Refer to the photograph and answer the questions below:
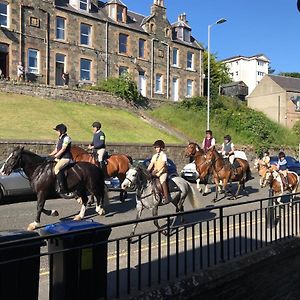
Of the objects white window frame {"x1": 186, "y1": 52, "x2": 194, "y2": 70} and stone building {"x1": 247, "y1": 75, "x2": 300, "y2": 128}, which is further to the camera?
stone building {"x1": 247, "y1": 75, "x2": 300, "y2": 128}

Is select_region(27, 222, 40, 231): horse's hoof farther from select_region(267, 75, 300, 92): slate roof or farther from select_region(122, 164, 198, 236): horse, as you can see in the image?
select_region(267, 75, 300, 92): slate roof

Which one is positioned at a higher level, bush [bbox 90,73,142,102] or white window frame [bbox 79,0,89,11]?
white window frame [bbox 79,0,89,11]

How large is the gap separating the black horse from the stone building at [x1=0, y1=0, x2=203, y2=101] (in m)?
28.9

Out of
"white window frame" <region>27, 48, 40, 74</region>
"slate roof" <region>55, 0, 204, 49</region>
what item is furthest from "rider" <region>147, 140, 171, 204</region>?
"slate roof" <region>55, 0, 204, 49</region>

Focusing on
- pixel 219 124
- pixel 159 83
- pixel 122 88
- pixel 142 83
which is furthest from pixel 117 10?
pixel 219 124

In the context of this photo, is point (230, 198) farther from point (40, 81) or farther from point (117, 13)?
point (117, 13)

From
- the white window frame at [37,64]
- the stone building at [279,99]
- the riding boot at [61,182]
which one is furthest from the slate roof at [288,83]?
the riding boot at [61,182]

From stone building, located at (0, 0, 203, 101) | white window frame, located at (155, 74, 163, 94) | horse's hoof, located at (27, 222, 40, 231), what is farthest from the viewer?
white window frame, located at (155, 74, 163, 94)

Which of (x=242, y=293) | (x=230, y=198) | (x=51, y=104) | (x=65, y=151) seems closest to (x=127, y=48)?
(x=51, y=104)

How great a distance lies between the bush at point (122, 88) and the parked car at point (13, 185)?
26.0 m

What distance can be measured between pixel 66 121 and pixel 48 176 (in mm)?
21340

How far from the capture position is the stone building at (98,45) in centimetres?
3869

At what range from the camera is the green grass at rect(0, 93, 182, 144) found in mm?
27719

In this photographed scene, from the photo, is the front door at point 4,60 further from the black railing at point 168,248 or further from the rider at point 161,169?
the black railing at point 168,248
